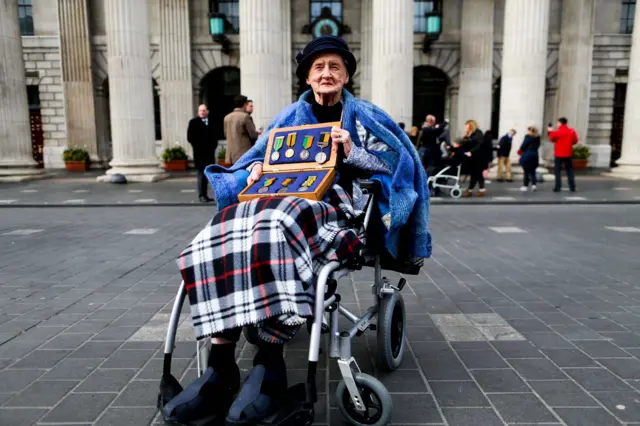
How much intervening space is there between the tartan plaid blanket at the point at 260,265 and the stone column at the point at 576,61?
21606 mm

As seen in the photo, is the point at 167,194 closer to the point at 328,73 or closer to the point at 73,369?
the point at 73,369

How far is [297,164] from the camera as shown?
8.48ft

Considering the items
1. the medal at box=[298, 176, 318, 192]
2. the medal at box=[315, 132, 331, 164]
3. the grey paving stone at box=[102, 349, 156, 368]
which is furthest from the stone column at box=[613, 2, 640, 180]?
the grey paving stone at box=[102, 349, 156, 368]

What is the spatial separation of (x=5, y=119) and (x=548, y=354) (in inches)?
687

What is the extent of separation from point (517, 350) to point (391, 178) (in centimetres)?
147

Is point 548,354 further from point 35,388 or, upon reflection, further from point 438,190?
point 438,190

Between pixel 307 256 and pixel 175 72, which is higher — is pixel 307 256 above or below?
below

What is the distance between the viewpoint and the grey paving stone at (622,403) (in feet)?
7.62

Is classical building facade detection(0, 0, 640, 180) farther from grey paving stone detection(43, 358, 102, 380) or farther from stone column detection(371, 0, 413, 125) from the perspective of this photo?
grey paving stone detection(43, 358, 102, 380)

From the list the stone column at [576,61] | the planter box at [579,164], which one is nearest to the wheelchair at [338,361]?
the planter box at [579,164]

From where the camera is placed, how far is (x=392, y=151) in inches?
105

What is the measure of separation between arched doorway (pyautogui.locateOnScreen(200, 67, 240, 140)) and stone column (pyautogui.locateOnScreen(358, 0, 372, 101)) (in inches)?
213

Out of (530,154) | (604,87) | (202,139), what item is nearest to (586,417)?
(202,139)

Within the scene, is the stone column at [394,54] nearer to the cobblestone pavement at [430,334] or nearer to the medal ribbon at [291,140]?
the cobblestone pavement at [430,334]
